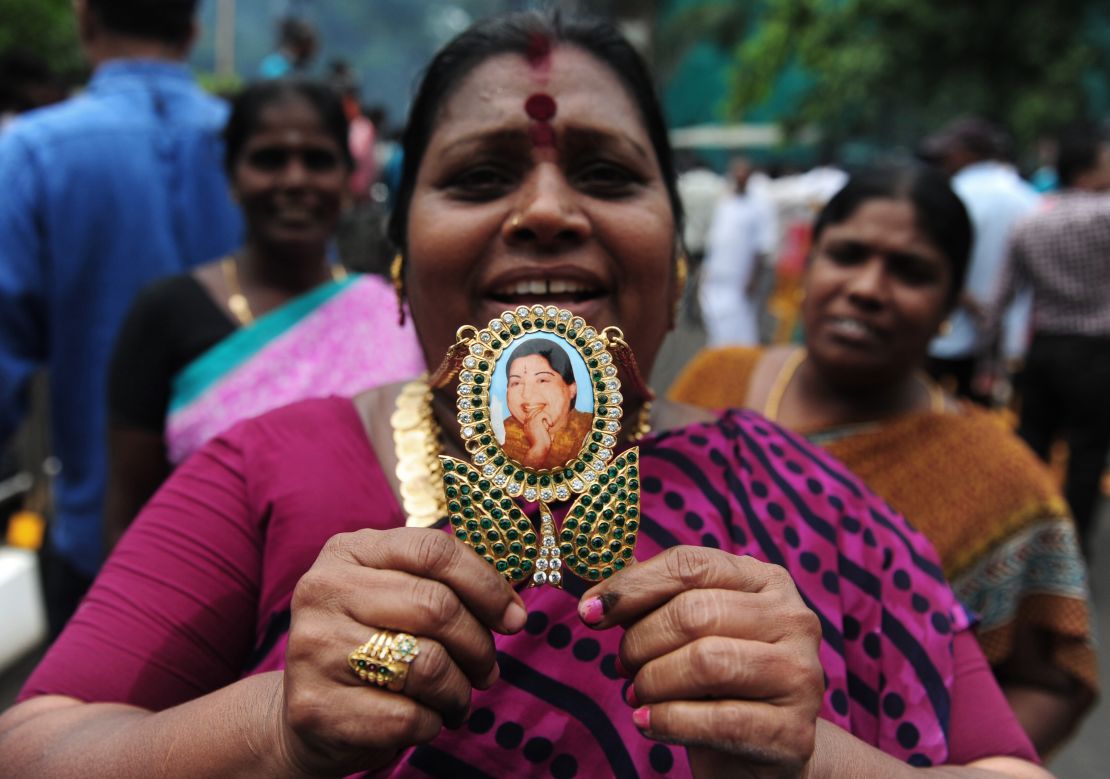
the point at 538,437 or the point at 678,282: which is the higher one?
the point at 678,282

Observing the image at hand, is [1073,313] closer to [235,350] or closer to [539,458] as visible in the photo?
[235,350]

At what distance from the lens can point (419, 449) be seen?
1.44 meters

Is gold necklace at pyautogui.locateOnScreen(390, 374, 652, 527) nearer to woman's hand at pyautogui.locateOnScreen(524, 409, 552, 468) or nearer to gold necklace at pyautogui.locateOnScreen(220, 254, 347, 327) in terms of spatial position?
woman's hand at pyautogui.locateOnScreen(524, 409, 552, 468)

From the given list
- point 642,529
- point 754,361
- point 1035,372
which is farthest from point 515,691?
point 1035,372

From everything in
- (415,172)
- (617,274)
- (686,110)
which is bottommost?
(617,274)

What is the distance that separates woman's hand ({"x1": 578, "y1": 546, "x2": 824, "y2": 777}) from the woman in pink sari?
1372 mm

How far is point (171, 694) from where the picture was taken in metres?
1.30

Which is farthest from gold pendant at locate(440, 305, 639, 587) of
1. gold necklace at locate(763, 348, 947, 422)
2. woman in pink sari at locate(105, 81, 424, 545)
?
gold necklace at locate(763, 348, 947, 422)

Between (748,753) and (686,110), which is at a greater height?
(686,110)

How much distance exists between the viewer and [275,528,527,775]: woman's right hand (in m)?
0.96

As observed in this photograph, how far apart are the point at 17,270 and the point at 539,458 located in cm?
216

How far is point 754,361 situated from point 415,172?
60.4 inches

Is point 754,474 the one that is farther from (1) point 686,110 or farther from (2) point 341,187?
(1) point 686,110

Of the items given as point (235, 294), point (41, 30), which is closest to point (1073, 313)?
point (235, 294)
